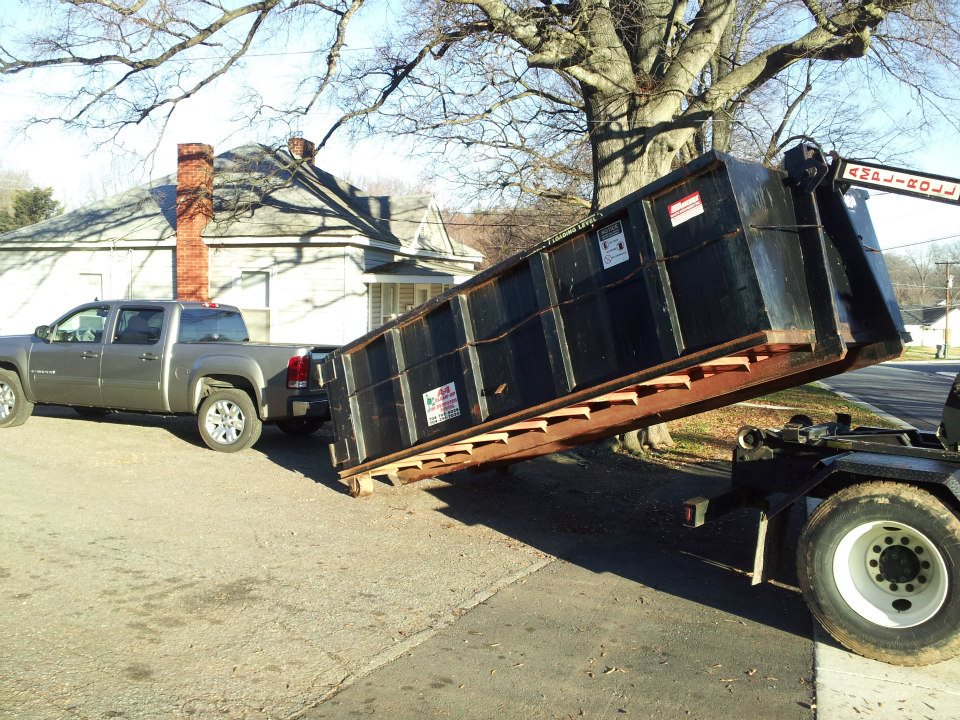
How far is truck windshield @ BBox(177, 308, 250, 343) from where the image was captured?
11031 mm

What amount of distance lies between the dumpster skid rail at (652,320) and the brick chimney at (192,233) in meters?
14.2

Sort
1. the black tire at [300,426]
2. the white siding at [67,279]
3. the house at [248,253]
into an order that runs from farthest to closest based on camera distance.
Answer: the white siding at [67,279], the house at [248,253], the black tire at [300,426]

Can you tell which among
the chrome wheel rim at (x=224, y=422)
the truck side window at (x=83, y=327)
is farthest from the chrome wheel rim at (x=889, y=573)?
the truck side window at (x=83, y=327)

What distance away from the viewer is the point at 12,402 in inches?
465

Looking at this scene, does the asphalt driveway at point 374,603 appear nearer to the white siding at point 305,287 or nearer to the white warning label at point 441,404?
the white warning label at point 441,404

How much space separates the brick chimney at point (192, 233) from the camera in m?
20.0

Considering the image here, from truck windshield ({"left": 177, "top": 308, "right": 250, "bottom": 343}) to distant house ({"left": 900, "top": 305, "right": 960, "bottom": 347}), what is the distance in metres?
83.0

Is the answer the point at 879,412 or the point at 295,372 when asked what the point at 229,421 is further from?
the point at 879,412

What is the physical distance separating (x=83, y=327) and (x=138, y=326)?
1.04 meters

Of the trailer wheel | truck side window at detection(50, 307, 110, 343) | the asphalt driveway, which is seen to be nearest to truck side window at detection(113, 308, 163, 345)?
truck side window at detection(50, 307, 110, 343)

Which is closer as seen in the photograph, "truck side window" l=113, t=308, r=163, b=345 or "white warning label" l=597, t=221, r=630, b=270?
"white warning label" l=597, t=221, r=630, b=270

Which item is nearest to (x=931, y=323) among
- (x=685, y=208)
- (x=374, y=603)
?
(x=685, y=208)

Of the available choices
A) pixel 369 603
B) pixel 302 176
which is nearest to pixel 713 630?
pixel 369 603

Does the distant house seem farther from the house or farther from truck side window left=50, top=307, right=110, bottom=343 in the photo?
truck side window left=50, top=307, right=110, bottom=343
